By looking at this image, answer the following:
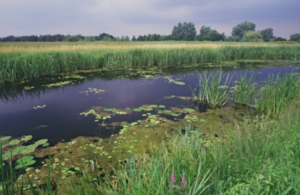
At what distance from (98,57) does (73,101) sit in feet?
18.7

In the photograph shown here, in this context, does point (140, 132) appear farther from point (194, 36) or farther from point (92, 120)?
point (194, 36)

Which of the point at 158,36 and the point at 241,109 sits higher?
the point at 158,36

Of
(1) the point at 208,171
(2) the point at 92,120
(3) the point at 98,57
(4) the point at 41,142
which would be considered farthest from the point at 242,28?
(1) the point at 208,171

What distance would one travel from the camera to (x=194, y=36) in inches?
2753

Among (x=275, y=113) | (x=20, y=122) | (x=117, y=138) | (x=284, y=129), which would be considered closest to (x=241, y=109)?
(x=275, y=113)

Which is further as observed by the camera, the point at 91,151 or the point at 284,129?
the point at 91,151

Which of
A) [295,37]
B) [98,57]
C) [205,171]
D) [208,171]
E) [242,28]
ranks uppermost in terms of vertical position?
[242,28]

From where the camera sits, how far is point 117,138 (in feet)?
11.5

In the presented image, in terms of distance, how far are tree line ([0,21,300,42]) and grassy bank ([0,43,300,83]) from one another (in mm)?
37097

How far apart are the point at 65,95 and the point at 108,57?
546 cm

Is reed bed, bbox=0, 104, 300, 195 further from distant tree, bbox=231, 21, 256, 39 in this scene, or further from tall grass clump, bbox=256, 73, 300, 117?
distant tree, bbox=231, 21, 256, 39

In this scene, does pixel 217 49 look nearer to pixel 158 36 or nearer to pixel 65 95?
pixel 65 95

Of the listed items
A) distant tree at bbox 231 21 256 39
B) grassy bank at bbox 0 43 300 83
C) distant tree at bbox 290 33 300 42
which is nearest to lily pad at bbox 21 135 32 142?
grassy bank at bbox 0 43 300 83

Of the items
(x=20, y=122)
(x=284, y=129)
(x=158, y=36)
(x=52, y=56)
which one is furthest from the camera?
(x=158, y=36)
